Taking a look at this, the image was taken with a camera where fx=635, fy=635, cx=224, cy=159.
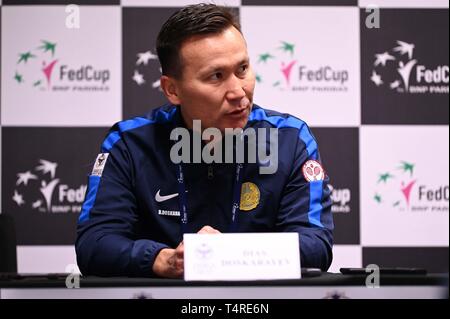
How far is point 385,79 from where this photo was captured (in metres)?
2.96

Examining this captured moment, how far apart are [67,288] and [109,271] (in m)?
0.39

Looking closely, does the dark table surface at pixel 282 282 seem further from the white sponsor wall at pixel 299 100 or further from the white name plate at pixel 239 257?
the white sponsor wall at pixel 299 100

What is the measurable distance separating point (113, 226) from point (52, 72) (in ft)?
5.02

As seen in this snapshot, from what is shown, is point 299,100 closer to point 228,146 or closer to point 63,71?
point 63,71

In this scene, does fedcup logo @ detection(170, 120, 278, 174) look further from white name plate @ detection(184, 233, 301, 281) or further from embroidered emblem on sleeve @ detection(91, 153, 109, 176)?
white name plate @ detection(184, 233, 301, 281)

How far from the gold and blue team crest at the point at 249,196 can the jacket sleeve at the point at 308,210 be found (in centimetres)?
7

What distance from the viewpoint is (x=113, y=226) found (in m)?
1.63

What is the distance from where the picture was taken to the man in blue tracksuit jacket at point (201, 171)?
1.66 meters

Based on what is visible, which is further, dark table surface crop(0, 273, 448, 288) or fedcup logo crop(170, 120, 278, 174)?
fedcup logo crop(170, 120, 278, 174)

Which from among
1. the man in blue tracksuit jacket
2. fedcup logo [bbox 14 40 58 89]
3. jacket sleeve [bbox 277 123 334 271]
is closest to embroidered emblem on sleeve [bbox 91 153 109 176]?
the man in blue tracksuit jacket

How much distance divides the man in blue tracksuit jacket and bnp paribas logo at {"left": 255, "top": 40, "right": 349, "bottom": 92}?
115cm

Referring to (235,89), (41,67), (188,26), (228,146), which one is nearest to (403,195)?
(228,146)

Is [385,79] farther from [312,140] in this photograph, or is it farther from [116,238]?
[116,238]

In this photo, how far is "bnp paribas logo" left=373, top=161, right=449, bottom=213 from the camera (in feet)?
9.61
